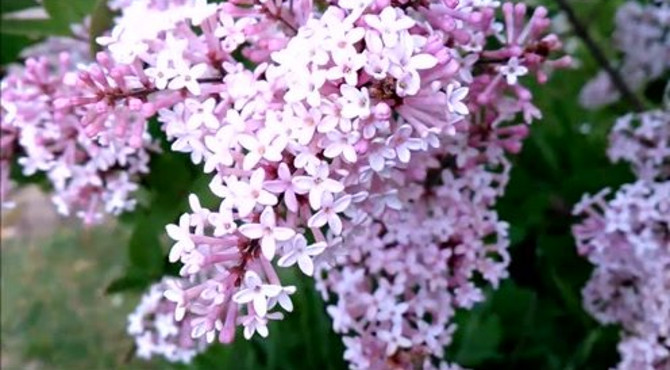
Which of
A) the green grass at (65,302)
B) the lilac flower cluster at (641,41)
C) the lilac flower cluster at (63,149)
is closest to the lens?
the lilac flower cluster at (63,149)

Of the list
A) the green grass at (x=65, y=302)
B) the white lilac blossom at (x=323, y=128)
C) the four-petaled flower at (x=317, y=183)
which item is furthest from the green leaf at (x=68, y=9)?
the green grass at (x=65, y=302)

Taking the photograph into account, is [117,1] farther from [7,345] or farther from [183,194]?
[7,345]

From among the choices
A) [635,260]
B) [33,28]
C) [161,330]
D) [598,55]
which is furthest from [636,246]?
[33,28]

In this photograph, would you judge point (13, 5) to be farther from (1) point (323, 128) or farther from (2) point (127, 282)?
(1) point (323, 128)

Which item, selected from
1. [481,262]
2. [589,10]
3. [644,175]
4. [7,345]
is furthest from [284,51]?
[7,345]

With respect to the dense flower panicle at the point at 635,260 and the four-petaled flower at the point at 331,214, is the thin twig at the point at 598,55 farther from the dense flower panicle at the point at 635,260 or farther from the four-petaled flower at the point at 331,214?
the four-petaled flower at the point at 331,214
